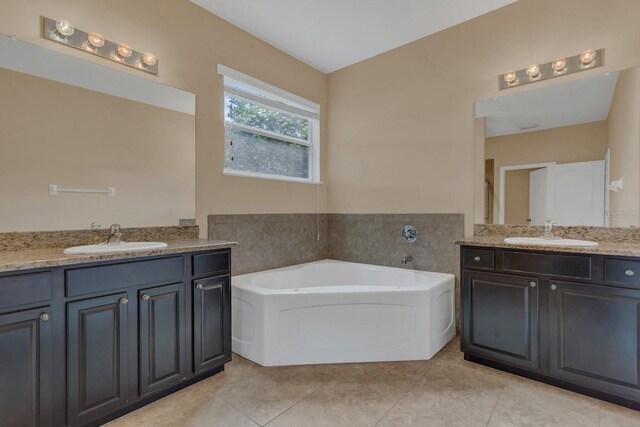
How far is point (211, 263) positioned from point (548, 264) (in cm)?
221

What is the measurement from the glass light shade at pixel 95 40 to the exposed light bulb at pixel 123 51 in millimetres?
108

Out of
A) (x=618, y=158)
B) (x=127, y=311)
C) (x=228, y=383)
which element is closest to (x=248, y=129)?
(x=127, y=311)

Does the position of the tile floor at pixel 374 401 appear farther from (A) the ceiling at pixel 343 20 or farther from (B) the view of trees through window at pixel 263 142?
(A) the ceiling at pixel 343 20

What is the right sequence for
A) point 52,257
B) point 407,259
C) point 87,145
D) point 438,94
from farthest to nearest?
point 407,259
point 438,94
point 87,145
point 52,257

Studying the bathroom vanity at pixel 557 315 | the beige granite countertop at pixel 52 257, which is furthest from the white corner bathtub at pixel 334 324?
the beige granite countertop at pixel 52 257

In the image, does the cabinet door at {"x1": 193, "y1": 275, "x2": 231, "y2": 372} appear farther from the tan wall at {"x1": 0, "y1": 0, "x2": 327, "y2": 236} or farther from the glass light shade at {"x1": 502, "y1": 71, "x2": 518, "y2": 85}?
the glass light shade at {"x1": 502, "y1": 71, "x2": 518, "y2": 85}

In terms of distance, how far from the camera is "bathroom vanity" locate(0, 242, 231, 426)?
1444 mm

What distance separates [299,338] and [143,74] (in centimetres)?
223

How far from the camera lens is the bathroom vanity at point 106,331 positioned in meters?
1.44

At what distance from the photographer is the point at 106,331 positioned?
1.70m

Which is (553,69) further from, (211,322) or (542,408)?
(211,322)

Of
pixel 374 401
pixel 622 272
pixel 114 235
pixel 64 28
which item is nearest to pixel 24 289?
pixel 114 235

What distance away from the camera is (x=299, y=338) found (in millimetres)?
2352

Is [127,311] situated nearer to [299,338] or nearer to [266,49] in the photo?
[299,338]
